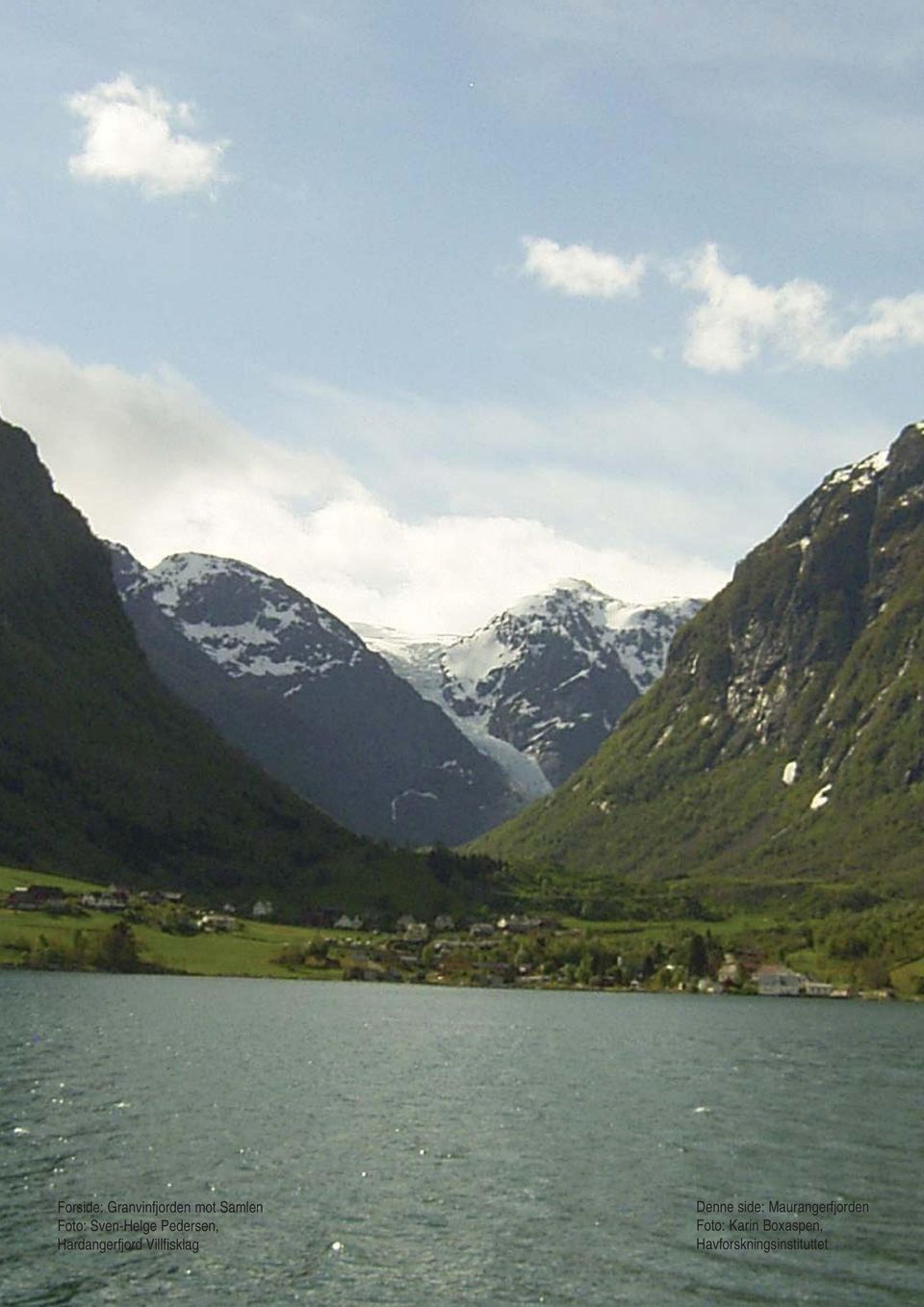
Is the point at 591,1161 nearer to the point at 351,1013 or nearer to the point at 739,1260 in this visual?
the point at 739,1260

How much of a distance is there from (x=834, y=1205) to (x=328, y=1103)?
3703 centimetres

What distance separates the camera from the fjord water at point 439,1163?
192ft

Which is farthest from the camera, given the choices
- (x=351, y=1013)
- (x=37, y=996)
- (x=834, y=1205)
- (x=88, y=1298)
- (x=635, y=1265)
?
(x=351, y=1013)

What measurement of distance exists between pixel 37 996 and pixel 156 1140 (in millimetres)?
94443

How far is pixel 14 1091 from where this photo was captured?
314ft


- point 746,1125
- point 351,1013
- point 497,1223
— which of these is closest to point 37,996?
point 351,1013

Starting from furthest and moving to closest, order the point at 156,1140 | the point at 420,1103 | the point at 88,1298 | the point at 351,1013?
the point at 351,1013, the point at 420,1103, the point at 156,1140, the point at 88,1298

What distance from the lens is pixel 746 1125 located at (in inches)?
3952

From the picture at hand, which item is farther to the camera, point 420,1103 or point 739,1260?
point 420,1103

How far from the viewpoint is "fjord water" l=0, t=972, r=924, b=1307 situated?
58.4 m

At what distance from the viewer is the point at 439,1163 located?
3231 inches

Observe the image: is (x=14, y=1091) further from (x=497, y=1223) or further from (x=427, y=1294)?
(x=427, y=1294)

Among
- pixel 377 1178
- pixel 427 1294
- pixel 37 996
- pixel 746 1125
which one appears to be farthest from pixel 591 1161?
pixel 37 996

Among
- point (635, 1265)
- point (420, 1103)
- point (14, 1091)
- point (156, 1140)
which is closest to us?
point (635, 1265)
